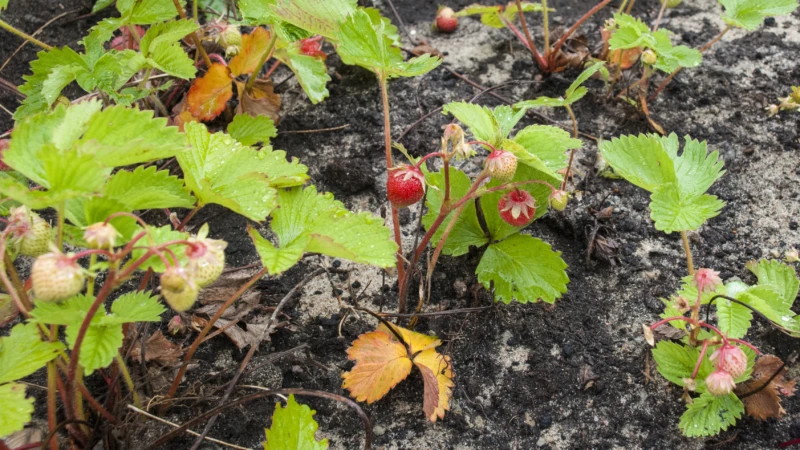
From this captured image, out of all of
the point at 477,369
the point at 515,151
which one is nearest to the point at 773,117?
the point at 515,151

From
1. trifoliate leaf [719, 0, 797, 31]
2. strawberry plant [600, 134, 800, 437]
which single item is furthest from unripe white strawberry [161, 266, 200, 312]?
trifoliate leaf [719, 0, 797, 31]

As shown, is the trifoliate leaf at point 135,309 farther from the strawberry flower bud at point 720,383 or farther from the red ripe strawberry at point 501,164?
the strawberry flower bud at point 720,383

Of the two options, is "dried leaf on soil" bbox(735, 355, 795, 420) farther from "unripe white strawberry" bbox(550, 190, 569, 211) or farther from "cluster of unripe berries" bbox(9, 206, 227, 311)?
"cluster of unripe berries" bbox(9, 206, 227, 311)

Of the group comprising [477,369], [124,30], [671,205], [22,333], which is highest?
[124,30]

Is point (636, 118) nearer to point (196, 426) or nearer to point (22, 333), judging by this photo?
point (196, 426)

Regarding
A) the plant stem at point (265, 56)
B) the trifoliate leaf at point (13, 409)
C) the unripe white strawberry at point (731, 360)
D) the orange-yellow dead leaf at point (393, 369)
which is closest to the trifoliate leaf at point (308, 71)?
the plant stem at point (265, 56)
